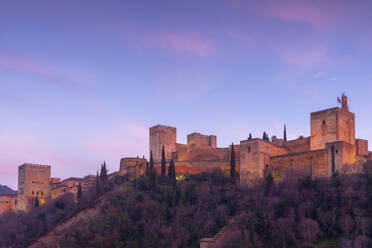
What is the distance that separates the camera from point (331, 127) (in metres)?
49.2

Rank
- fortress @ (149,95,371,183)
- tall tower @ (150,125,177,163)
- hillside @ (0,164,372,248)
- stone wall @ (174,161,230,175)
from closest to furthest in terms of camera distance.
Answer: hillside @ (0,164,372,248) → fortress @ (149,95,371,183) → stone wall @ (174,161,230,175) → tall tower @ (150,125,177,163)

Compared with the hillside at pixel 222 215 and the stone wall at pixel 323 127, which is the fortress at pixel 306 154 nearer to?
the stone wall at pixel 323 127

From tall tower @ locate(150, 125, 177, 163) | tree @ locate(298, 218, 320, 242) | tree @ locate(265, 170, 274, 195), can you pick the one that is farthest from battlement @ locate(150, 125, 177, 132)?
tree @ locate(298, 218, 320, 242)

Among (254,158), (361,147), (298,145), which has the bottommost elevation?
(254,158)

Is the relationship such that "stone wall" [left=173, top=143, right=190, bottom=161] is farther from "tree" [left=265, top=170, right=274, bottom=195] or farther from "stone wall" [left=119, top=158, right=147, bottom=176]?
"tree" [left=265, top=170, right=274, bottom=195]

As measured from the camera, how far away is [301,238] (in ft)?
119

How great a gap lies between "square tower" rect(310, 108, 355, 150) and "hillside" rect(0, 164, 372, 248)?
21.5ft

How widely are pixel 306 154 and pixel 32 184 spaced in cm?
4774

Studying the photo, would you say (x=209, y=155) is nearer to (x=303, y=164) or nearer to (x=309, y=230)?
(x=303, y=164)

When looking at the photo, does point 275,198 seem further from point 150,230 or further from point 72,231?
point 72,231

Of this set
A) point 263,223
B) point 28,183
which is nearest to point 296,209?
point 263,223

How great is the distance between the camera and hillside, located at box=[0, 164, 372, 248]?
36125 millimetres

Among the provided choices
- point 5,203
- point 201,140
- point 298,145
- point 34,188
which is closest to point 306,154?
point 298,145

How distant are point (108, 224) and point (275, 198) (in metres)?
14.7
